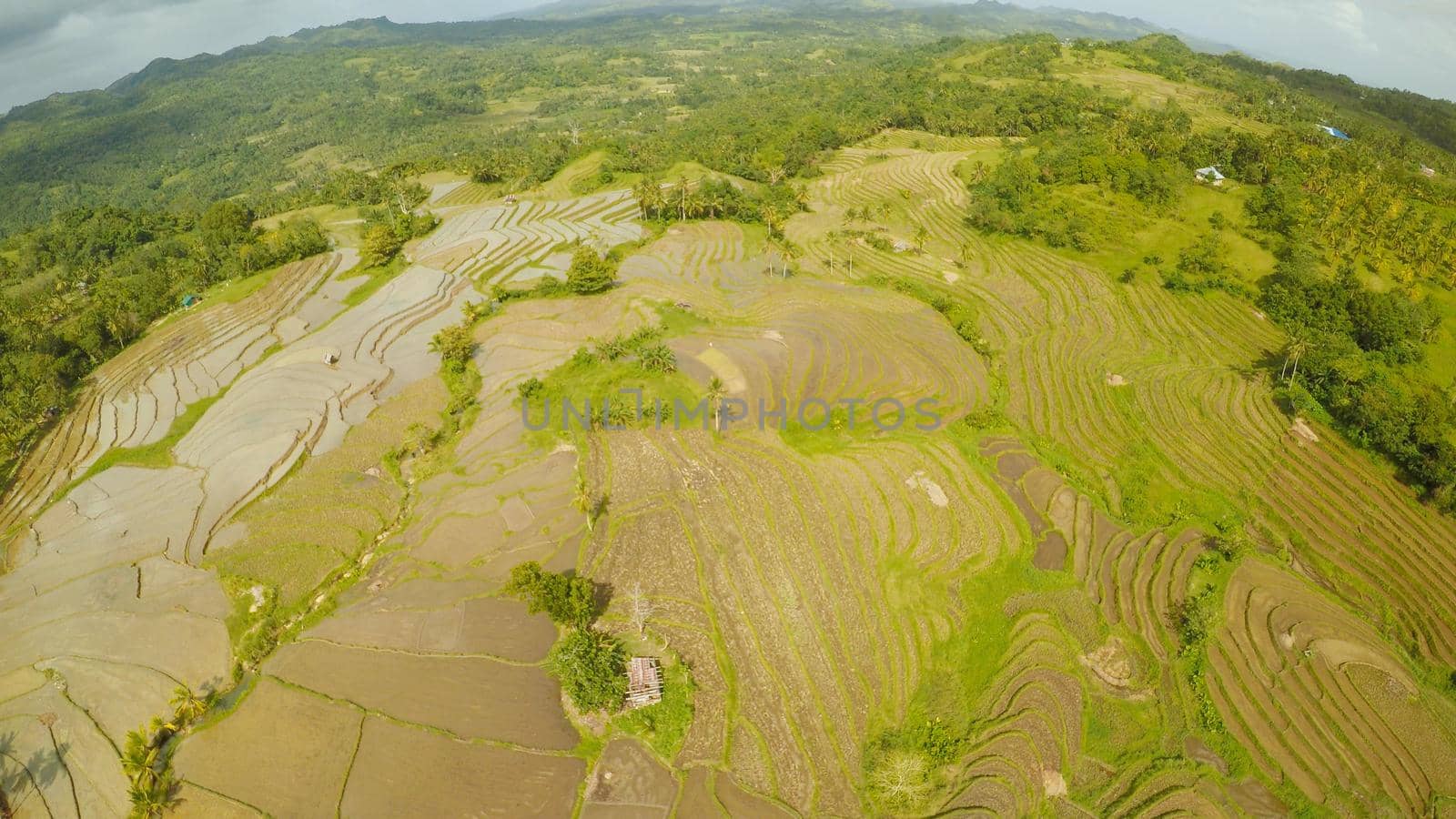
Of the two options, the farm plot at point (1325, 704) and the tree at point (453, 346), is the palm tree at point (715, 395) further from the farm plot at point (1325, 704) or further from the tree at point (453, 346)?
the farm plot at point (1325, 704)

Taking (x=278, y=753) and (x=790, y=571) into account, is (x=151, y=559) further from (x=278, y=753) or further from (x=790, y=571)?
(x=790, y=571)

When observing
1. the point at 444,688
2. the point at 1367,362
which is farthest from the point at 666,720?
the point at 1367,362

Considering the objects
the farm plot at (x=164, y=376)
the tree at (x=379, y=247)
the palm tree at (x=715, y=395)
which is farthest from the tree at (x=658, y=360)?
the tree at (x=379, y=247)

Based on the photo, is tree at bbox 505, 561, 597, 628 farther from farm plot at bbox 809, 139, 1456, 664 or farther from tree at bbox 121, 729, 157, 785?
farm plot at bbox 809, 139, 1456, 664

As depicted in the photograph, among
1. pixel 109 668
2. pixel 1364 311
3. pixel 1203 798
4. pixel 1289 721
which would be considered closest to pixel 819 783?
pixel 1203 798

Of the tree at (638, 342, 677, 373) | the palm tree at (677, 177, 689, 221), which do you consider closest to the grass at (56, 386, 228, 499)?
the tree at (638, 342, 677, 373)
